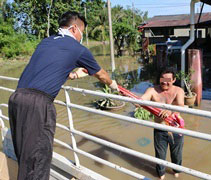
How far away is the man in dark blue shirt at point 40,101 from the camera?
185cm

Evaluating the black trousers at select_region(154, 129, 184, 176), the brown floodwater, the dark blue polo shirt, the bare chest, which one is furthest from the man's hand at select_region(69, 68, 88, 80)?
the brown floodwater

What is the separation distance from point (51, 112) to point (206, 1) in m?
7.10

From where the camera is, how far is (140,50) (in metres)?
16.6

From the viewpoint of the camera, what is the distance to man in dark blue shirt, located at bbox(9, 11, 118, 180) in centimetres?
185

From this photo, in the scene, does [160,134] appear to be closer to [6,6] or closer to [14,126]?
[14,126]

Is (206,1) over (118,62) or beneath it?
over

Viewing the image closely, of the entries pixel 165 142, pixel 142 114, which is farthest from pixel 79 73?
pixel 142 114

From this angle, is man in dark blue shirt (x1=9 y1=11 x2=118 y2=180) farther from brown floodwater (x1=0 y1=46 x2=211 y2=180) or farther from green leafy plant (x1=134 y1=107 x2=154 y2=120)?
green leafy plant (x1=134 y1=107 x2=154 y2=120)

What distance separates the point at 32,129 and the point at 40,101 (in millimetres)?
230

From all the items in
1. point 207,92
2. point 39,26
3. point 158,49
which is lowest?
point 207,92

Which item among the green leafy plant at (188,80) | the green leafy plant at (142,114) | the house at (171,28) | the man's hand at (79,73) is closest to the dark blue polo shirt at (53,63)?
the man's hand at (79,73)

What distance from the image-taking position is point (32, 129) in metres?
1.85

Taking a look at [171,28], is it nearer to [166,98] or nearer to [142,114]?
[142,114]

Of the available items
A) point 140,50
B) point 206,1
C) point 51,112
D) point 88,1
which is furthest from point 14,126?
point 88,1
